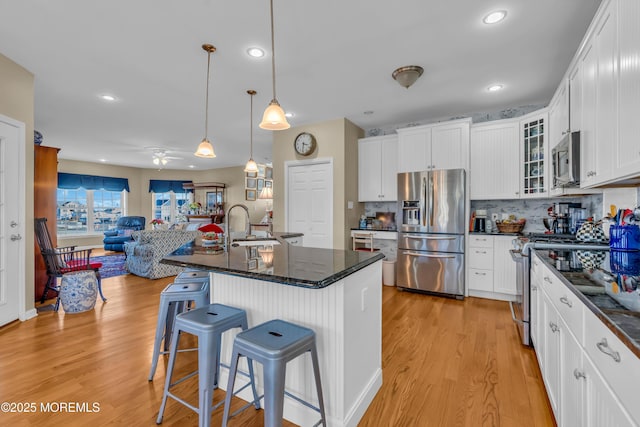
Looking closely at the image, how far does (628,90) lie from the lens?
138 centimetres

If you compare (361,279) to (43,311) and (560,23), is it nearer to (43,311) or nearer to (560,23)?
(560,23)

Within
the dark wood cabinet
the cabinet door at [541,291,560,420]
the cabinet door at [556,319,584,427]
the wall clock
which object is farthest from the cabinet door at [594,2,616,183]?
the dark wood cabinet

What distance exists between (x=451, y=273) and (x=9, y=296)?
503cm

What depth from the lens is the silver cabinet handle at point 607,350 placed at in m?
0.79

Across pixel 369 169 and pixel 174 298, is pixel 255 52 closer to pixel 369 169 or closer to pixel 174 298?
pixel 174 298

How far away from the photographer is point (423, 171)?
13.4 ft

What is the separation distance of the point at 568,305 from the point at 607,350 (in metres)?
Answer: 0.49

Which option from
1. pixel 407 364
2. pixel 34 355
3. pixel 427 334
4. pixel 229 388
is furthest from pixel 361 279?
pixel 34 355

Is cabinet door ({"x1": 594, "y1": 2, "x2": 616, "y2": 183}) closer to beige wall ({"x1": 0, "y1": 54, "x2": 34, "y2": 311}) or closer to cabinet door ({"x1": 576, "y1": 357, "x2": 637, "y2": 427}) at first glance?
cabinet door ({"x1": 576, "y1": 357, "x2": 637, "y2": 427})

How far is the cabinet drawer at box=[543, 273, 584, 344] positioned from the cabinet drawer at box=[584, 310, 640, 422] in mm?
81

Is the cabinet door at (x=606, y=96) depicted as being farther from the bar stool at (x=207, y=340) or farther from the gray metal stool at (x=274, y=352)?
the bar stool at (x=207, y=340)

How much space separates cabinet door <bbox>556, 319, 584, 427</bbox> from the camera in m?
1.11

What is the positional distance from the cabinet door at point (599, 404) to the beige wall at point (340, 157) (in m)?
3.51

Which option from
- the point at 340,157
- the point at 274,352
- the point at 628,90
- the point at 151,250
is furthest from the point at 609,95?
the point at 151,250
